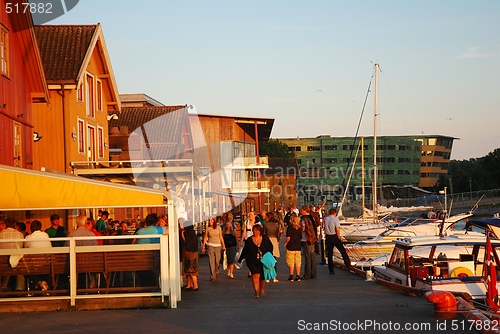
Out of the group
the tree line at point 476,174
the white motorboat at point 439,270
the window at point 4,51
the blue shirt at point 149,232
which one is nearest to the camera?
the white motorboat at point 439,270

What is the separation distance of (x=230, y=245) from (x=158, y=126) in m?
32.5

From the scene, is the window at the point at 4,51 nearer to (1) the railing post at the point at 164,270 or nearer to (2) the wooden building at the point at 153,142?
(2) the wooden building at the point at 153,142

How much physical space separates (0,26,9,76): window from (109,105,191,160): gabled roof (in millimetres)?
24843

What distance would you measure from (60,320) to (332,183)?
167471 millimetres

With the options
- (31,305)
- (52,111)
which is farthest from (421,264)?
(52,111)

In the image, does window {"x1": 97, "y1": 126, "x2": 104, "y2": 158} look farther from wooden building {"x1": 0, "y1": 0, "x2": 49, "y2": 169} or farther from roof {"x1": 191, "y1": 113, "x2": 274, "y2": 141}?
roof {"x1": 191, "y1": 113, "x2": 274, "y2": 141}

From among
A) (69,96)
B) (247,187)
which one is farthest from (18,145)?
(247,187)

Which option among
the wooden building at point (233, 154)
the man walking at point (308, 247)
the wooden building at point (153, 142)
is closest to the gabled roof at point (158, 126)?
the wooden building at point (153, 142)

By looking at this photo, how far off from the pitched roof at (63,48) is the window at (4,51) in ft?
29.2

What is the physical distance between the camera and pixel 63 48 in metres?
37.6

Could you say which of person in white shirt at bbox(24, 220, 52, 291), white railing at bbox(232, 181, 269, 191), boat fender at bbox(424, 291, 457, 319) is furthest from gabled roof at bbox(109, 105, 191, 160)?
boat fender at bbox(424, 291, 457, 319)

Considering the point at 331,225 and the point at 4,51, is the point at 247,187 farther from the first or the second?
the point at 331,225

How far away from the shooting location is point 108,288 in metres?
16.3

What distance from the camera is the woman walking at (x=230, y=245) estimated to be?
81.6ft
